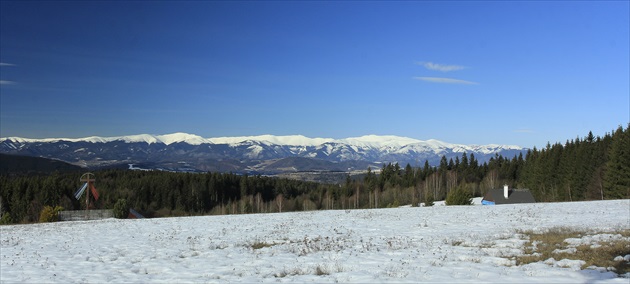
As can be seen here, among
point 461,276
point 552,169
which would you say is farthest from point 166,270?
point 552,169

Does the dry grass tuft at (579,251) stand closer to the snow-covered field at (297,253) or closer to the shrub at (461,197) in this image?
the snow-covered field at (297,253)

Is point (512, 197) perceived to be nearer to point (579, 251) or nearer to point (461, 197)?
point (461, 197)

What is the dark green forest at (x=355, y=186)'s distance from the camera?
76312 millimetres

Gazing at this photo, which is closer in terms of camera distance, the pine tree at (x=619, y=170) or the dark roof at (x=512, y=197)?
the pine tree at (x=619, y=170)

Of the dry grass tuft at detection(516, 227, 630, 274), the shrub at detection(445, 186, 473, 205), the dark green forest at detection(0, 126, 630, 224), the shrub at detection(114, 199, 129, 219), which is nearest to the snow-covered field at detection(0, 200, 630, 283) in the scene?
the dry grass tuft at detection(516, 227, 630, 274)

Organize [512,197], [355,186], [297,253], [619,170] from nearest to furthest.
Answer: [297,253] → [619,170] → [512,197] → [355,186]

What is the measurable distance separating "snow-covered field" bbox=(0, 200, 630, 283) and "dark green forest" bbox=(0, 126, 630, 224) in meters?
34.4

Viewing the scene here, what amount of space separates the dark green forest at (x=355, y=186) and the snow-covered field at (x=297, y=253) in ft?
113

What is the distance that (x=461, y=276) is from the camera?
41.7 feet

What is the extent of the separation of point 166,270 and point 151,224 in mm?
20017

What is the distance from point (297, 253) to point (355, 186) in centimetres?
13014

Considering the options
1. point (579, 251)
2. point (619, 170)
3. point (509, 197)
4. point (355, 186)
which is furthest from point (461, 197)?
point (355, 186)

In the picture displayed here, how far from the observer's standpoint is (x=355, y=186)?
148 m

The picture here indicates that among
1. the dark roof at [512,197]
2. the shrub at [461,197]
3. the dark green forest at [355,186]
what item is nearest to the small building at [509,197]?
the dark roof at [512,197]
